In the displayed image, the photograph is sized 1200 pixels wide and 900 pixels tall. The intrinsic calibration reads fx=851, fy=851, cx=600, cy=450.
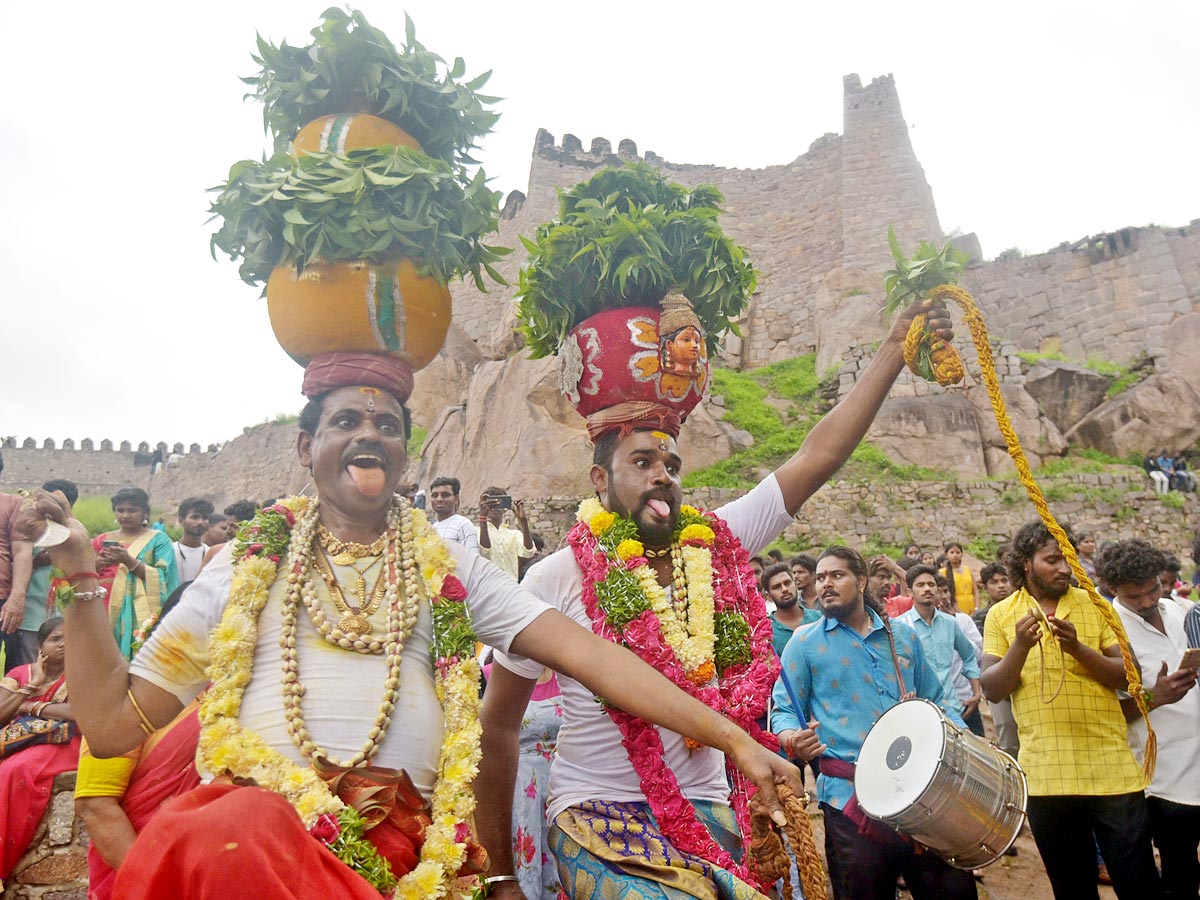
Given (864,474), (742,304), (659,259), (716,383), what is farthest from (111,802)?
(716,383)

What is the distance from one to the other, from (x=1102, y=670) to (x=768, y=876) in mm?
2620

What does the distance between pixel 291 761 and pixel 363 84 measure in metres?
2.43

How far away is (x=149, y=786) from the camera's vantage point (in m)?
3.13

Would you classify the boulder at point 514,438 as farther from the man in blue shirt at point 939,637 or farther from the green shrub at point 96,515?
the green shrub at point 96,515

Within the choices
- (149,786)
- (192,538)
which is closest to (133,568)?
(192,538)

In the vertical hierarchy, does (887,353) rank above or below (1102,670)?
Answer: above

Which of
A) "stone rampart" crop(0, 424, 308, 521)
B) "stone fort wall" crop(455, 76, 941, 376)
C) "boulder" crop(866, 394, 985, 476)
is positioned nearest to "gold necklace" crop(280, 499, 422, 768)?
"boulder" crop(866, 394, 985, 476)

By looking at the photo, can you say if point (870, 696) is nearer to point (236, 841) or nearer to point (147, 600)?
point (236, 841)

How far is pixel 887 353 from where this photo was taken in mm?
3691

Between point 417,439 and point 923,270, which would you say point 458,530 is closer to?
point 923,270

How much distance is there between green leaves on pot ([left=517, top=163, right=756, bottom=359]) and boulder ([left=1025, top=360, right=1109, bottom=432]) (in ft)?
62.3

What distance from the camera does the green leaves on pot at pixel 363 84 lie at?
3.21 meters

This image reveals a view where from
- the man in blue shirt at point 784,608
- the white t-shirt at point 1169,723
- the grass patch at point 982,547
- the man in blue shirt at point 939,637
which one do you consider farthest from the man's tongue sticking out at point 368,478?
the grass patch at point 982,547

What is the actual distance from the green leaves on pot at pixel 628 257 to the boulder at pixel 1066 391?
19.0m
